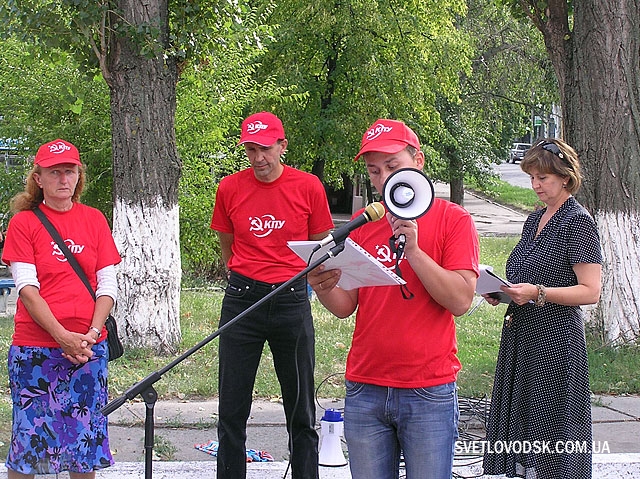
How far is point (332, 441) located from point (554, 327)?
174cm

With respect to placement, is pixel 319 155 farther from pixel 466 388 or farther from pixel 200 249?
pixel 466 388

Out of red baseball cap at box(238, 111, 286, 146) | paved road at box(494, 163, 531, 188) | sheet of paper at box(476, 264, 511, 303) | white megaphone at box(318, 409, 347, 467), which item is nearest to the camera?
sheet of paper at box(476, 264, 511, 303)

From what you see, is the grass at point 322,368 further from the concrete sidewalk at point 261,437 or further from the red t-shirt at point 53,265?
the red t-shirt at point 53,265

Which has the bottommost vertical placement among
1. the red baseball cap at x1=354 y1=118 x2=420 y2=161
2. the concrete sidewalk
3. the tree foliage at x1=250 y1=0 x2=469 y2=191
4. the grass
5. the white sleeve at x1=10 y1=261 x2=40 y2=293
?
the concrete sidewalk

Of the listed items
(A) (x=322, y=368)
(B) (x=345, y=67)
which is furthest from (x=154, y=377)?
(B) (x=345, y=67)

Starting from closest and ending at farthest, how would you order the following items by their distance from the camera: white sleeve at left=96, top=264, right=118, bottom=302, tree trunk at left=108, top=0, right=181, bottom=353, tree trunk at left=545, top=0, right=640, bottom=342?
white sleeve at left=96, top=264, right=118, bottom=302
tree trunk at left=108, top=0, right=181, bottom=353
tree trunk at left=545, top=0, right=640, bottom=342

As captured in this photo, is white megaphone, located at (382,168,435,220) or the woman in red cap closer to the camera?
white megaphone, located at (382,168,435,220)

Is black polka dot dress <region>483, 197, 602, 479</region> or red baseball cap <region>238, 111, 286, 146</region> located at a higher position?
red baseball cap <region>238, 111, 286, 146</region>

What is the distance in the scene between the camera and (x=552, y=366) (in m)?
4.28

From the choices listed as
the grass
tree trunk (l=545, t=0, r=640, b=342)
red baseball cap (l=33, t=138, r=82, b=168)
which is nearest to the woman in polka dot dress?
red baseball cap (l=33, t=138, r=82, b=168)

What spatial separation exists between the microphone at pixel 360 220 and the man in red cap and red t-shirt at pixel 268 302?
1.85 m

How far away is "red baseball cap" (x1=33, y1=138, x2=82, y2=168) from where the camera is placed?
4426mm

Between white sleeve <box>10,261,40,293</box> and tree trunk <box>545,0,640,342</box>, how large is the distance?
5572mm

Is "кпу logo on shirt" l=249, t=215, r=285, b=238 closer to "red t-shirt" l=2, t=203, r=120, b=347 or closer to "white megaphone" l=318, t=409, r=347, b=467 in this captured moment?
"red t-shirt" l=2, t=203, r=120, b=347
